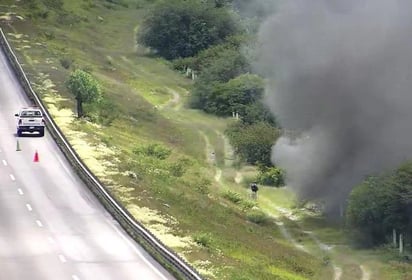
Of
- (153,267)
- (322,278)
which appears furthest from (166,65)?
(153,267)

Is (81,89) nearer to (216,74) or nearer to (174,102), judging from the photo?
(174,102)

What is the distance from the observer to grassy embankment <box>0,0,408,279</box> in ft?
131

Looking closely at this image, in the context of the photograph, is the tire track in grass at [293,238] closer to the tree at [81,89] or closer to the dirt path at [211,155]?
the dirt path at [211,155]

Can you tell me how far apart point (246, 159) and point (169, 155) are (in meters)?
6.20

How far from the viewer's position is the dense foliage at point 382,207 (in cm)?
4691

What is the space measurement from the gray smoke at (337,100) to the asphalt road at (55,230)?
54.2ft

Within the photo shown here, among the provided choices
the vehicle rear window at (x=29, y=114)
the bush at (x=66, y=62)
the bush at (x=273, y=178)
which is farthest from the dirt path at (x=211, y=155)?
the bush at (x=66, y=62)

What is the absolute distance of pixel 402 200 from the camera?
46469 millimetres

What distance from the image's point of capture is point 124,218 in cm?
3844

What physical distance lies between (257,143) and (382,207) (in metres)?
19.4

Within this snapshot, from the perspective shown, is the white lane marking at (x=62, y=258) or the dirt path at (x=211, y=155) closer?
the white lane marking at (x=62, y=258)

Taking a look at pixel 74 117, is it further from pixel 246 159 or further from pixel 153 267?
pixel 153 267

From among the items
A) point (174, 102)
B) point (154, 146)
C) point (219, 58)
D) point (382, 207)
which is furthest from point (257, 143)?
point (219, 58)

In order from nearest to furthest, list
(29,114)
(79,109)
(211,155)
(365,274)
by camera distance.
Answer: (365,274)
(29,114)
(79,109)
(211,155)
